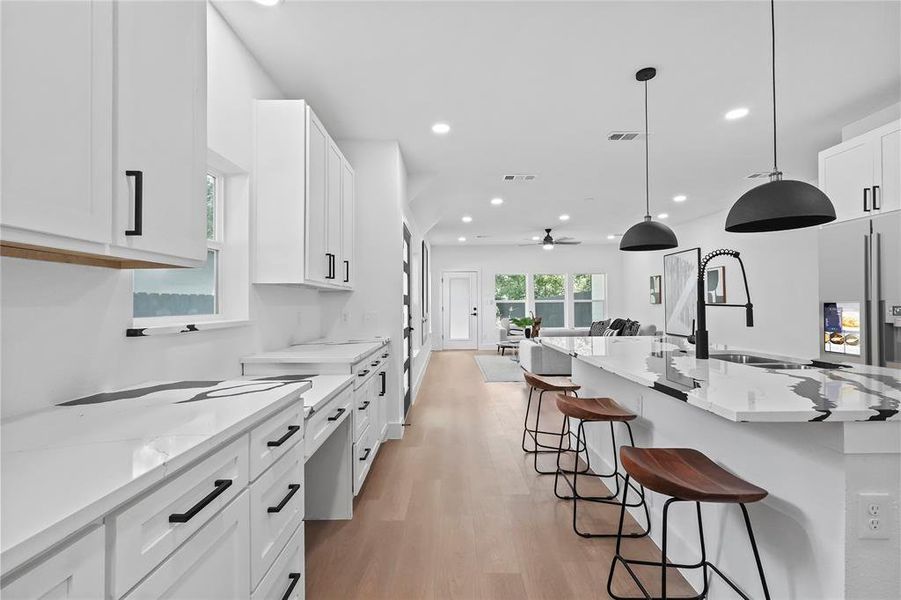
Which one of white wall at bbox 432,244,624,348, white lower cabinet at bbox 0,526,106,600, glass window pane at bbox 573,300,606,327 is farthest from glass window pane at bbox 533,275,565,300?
white lower cabinet at bbox 0,526,106,600

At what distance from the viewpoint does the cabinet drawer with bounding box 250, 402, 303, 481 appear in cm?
124

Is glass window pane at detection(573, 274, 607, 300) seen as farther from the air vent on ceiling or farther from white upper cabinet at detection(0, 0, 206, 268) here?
white upper cabinet at detection(0, 0, 206, 268)

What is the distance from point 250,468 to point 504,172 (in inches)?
177

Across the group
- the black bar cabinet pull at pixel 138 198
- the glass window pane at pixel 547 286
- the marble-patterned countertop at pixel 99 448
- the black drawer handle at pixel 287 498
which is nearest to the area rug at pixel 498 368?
the glass window pane at pixel 547 286

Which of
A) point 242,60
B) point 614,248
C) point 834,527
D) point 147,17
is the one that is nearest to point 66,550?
point 147,17

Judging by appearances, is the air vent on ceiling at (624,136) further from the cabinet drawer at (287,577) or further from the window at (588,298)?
the window at (588,298)

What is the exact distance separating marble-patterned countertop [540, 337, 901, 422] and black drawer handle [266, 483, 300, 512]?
1415mm

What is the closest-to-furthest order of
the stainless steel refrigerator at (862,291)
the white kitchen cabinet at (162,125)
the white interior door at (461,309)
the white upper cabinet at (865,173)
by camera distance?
the white kitchen cabinet at (162,125), the stainless steel refrigerator at (862,291), the white upper cabinet at (865,173), the white interior door at (461,309)

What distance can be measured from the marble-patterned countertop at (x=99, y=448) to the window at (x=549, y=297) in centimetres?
1046

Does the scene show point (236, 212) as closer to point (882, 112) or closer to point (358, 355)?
point (358, 355)

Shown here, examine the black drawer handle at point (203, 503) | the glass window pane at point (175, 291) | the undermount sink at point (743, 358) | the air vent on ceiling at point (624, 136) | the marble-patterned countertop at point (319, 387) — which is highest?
the air vent on ceiling at point (624, 136)

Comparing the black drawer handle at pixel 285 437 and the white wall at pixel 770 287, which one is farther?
the white wall at pixel 770 287

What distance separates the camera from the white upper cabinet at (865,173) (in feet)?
9.73

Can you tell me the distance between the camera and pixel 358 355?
262 centimetres
